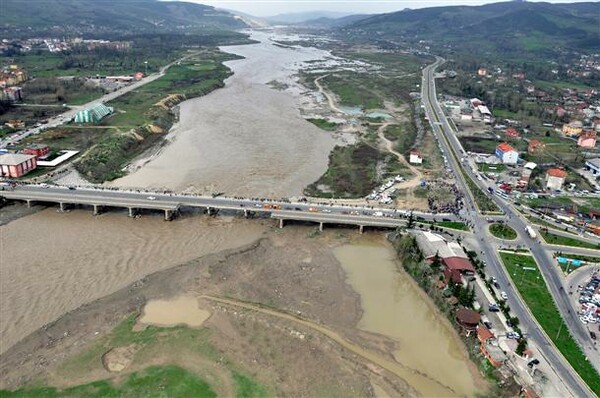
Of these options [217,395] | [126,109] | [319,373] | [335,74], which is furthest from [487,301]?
[335,74]

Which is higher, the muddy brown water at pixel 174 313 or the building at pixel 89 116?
the building at pixel 89 116

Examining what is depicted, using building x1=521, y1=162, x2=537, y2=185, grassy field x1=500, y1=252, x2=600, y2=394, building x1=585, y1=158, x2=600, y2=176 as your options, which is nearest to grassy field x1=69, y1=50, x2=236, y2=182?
grassy field x1=500, y1=252, x2=600, y2=394

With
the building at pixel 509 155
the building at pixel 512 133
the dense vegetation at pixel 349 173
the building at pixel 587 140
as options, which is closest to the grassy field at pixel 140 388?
the dense vegetation at pixel 349 173

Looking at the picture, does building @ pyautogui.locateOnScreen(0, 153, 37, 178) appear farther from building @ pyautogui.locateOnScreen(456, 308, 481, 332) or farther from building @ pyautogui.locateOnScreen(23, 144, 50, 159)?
building @ pyautogui.locateOnScreen(456, 308, 481, 332)

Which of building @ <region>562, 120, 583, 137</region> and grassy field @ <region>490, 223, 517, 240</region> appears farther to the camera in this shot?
building @ <region>562, 120, 583, 137</region>

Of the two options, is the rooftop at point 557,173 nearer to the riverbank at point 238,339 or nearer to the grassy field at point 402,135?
the grassy field at point 402,135

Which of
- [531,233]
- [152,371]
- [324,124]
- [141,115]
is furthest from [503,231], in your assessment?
[141,115]

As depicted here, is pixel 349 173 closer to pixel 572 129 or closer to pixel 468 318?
pixel 468 318
